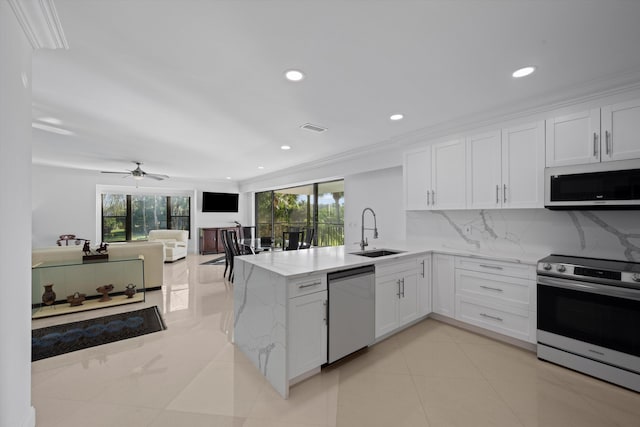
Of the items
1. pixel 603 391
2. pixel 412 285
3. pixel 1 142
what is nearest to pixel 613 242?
pixel 603 391

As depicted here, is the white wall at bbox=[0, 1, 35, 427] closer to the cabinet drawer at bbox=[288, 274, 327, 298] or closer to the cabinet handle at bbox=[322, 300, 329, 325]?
the cabinet drawer at bbox=[288, 274, 327, 298]

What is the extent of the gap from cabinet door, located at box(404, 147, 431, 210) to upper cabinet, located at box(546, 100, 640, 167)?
1276 mm

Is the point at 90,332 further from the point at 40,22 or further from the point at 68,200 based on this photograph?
the point at 68,200

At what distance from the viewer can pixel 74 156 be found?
17.6 ft

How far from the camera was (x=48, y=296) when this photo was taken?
3.60 meters

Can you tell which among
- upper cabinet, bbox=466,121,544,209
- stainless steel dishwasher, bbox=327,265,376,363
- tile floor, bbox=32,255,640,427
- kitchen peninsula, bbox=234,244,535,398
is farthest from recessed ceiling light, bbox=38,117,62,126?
upper cabinet, bbox=466,121,544,209

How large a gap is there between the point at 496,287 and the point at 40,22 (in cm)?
419

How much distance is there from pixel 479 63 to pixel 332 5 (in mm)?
1336

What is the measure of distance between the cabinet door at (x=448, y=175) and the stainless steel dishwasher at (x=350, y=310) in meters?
1.57

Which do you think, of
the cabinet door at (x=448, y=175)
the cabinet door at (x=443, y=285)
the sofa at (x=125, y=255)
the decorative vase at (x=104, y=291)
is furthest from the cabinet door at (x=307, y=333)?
the sofa at (x=125, y=255)

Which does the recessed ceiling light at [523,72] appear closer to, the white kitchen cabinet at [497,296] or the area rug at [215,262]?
the white kitchen cabinet at [497,296]

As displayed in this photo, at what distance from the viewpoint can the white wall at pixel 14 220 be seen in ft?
4.23

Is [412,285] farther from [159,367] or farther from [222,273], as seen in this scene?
[222,273]

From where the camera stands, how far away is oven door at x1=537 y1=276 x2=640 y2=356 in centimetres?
200
